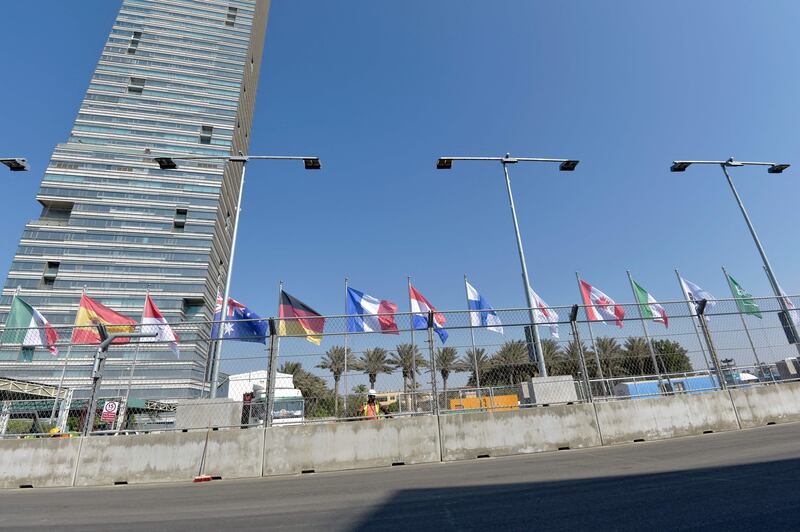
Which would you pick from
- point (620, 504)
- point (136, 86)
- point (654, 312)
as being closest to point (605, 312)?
point (654, 312)

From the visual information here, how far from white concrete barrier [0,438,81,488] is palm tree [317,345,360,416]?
4.69 metres

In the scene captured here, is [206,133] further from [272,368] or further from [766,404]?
[766,404]

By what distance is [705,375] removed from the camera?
9352 mm

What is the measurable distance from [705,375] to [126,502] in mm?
12210

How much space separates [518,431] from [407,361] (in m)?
2.73

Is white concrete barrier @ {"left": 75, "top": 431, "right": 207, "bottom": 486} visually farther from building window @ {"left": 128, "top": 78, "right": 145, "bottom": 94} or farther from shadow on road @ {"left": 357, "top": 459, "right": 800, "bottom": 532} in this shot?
building window @ {"left": 128, "top": 78, "right": 145, "bottom": 94}

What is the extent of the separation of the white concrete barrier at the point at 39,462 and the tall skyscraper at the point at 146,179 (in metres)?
56.7

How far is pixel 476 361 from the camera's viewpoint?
8.64 meters

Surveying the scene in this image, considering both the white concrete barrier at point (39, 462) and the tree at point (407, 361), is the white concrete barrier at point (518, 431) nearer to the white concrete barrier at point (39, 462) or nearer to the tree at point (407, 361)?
the tree at point (407, 361)

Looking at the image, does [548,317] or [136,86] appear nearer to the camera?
[548,317]

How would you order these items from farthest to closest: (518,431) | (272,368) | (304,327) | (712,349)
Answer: (712,349) < (304,327) < (518,431) < (272,368)

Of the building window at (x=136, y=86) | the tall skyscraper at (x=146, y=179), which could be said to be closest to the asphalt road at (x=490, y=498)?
the tall skyscraper at (x=146, y=179)

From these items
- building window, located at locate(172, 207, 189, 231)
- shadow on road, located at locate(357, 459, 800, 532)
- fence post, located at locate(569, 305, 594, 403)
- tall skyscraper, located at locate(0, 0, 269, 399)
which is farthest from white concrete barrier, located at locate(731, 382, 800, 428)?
building window, located at locate(172, 207, 189, 231)

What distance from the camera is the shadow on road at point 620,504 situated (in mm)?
2906
